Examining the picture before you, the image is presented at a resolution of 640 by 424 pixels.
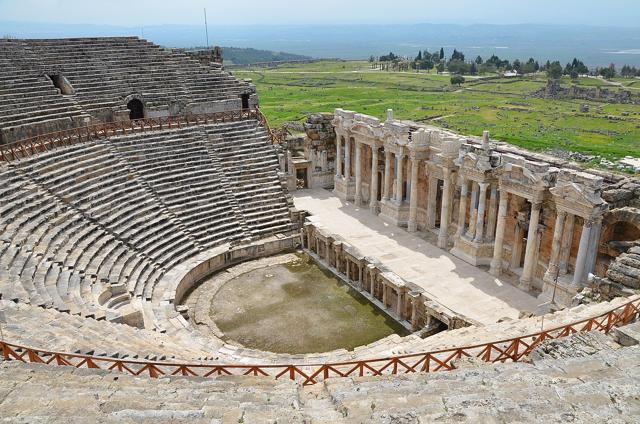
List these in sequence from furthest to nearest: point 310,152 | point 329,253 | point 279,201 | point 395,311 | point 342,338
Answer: point 310,152 → point 279,201 → point 329,253 → point 395,311 → point 342,338

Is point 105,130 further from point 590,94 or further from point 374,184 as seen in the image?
point 590,94

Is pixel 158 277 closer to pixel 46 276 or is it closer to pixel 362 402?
pixel 46 276

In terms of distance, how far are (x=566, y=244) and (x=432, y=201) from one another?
7.69m

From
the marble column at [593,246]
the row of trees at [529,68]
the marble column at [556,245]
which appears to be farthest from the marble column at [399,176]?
the row of trees at [529,68]

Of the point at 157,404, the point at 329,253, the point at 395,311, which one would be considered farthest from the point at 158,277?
the point at 157,404

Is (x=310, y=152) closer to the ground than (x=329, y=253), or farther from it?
farther from it

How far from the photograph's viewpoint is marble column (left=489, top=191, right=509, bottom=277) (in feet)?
72.1

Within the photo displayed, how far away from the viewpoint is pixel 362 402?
8.63 metres

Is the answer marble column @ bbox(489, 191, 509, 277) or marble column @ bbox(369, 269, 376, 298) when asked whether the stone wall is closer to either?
marble column @ bbox(369, 269, 376, 298)

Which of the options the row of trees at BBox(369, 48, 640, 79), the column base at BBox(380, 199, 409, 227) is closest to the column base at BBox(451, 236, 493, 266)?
the column base at BBox(380, 199, 409, 227)

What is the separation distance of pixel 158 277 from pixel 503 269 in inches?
568

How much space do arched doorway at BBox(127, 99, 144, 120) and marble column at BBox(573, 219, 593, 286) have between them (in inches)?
928

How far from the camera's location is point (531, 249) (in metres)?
21.0

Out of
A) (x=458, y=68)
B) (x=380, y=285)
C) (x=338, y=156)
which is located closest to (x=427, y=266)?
(x=380, y=285)
